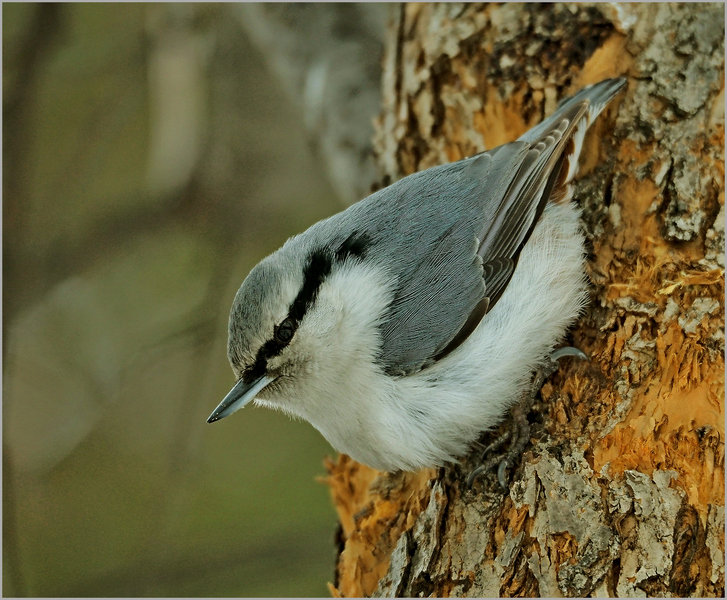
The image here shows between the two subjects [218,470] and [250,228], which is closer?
[250,228]

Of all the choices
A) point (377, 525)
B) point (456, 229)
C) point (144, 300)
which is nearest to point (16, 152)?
point (144, 300)

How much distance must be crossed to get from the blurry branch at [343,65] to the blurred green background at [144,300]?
44cm

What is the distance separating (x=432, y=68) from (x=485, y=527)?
5.33ft

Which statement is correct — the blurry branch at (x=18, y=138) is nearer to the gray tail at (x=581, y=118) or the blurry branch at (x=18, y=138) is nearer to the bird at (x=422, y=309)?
the bird at (x=422, y=309)

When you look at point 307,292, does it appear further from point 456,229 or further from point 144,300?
point 144,300

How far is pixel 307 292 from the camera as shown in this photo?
215cm

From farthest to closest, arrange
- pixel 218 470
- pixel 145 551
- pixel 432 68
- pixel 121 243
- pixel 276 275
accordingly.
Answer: pixel 218 470 < pixel 121 243 < pixel 145 551 < pixel 432 68 < pixel 276 275

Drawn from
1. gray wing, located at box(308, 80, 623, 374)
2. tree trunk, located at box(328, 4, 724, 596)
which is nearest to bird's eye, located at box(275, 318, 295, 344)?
gray wing, located at box(308, 80, 623, 374)

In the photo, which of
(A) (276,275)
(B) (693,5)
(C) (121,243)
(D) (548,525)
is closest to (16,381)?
(C) (121,243)

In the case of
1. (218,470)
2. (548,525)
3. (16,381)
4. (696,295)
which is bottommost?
(548,525)

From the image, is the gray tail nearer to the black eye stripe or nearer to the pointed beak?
the black eye stripe

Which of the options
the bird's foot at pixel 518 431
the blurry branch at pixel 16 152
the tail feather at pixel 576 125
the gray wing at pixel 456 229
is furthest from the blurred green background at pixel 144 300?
the tail feather at pixel 576 125

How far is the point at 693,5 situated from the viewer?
2.29 meters

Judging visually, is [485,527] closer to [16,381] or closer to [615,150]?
[615,150]
